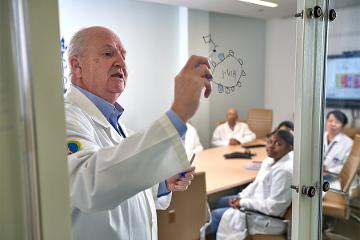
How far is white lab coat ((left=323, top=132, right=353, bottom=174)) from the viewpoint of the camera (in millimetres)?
3006

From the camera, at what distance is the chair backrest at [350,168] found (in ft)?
8.81

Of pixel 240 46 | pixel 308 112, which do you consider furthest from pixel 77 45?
pixel 308 112

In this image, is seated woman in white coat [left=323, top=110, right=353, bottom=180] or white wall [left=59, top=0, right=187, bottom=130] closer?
white wall [left=59, top=0, right=187, bottom=130]

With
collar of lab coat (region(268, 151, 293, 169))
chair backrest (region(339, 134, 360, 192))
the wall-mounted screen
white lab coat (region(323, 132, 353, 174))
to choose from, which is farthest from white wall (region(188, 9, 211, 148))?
the wall-mounted screen

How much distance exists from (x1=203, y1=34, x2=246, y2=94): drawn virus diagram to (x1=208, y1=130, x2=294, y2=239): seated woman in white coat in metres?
1.15

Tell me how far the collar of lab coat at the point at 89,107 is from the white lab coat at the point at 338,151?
2438 mm

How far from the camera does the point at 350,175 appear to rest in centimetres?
272

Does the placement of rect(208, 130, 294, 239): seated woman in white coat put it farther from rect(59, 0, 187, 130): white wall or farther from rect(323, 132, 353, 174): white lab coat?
rect(59, 0, 187, 130): white wall

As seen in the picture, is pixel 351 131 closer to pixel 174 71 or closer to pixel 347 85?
pixel 347 85

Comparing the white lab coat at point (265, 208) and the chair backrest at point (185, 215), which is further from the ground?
the chair backrest at point (185, 215)

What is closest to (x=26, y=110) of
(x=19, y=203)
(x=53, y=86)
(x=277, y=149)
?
(x=53, y=86)

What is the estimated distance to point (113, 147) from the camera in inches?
26.8

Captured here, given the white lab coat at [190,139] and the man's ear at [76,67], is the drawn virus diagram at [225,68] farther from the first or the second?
the man's ear at [76,67]

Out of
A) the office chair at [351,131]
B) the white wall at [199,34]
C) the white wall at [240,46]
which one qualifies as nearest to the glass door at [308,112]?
the white wall at [240,46]
